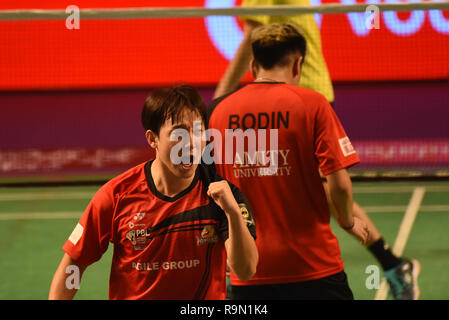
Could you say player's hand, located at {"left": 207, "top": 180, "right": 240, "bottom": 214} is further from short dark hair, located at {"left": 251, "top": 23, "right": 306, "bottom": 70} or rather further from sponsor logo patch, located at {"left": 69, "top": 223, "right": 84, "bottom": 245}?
short dark hair, located at {"left": 251, "top": 23, "right": 306, "bottom": 70}

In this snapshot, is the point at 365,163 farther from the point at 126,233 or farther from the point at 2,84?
the point at 126,233

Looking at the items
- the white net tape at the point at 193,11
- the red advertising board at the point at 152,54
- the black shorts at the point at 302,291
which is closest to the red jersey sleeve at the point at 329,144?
the black shorts at the point at 302,291

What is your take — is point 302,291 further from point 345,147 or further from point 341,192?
point 345,147

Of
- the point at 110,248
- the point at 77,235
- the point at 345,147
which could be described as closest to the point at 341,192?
A: the point at 345,147

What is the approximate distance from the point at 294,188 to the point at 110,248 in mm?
3295

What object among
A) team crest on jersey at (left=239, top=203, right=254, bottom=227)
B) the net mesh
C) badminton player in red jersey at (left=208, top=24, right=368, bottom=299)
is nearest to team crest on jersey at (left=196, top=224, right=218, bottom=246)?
team crest on jersey at (left=239, top=203, right=254, bottom=227)

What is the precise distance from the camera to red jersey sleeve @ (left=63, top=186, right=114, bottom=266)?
89.0 inches

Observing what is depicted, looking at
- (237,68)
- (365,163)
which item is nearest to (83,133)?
(365,163)

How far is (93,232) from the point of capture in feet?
7.56

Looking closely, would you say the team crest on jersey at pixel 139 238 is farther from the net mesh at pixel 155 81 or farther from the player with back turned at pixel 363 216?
the net mesh at pixel 155 81

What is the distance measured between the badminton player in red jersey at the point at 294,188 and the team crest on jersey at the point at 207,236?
28.8 inches

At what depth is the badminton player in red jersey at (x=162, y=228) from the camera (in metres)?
2.29
